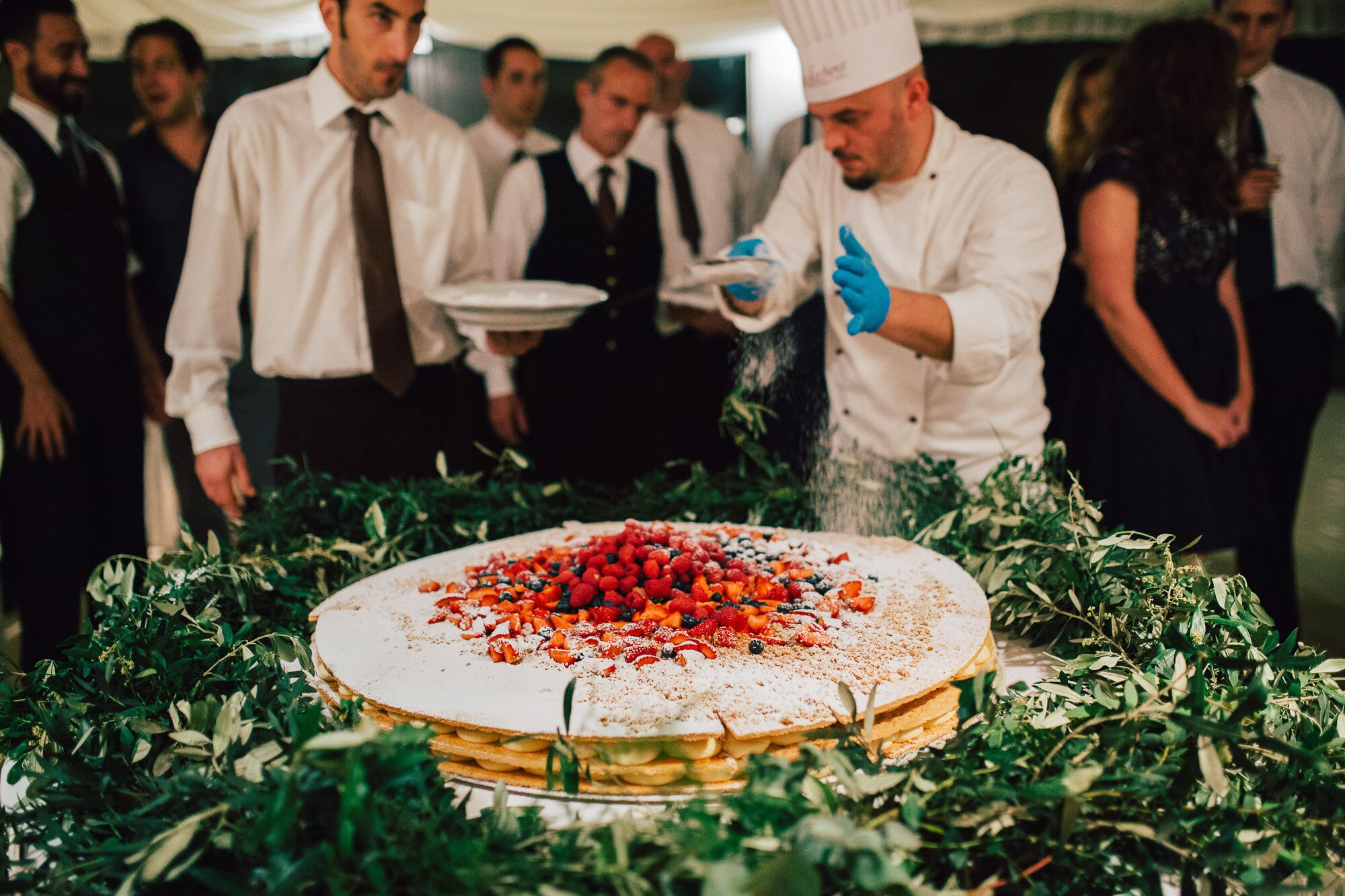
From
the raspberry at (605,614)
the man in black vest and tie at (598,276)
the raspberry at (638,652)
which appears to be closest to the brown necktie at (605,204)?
the man in black vest and tie at (598,276)

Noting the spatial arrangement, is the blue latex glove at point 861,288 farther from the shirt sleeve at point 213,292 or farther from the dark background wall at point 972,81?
the shirt sleeve at point 213,292

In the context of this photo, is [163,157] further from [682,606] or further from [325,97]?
[682,606]

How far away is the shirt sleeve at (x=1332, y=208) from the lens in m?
2.16

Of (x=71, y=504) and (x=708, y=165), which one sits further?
(x=708, y=165)

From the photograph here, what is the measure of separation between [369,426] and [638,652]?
4.04 ft

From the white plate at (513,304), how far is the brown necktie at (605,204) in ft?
1.48

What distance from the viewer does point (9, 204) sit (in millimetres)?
1961

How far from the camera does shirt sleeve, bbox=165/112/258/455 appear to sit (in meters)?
2.08

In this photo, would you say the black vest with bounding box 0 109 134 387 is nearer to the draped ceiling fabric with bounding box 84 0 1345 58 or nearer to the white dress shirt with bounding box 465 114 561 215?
the draped ceiling fabric with bounding box 84 0 1345 58

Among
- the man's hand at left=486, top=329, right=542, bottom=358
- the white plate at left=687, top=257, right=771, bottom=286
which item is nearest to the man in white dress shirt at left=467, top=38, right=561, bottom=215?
the man's hand at left=486, top=329, right=542, bottom=358

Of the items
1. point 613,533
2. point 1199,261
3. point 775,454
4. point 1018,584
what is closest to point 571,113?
point 775,454

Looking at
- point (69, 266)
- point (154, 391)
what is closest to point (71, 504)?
point (154, 391)

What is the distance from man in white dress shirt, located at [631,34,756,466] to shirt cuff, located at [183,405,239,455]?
1.09 m

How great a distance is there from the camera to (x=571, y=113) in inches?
102
